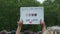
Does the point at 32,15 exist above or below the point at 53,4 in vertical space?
above

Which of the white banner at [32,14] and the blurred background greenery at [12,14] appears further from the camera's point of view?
the blurred background greenery at [12,14]

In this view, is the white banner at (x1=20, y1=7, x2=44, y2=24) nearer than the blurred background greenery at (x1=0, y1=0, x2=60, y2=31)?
Yes

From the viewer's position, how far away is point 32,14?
764 centimetres

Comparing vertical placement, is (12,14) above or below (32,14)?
below

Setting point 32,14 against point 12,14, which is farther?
point 12,14

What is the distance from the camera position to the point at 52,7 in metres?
56.1

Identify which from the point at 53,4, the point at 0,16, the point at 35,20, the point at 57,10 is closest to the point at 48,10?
the point at 57,10

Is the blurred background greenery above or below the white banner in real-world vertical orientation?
below

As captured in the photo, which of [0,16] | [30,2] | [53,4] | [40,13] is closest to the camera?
[40,13]

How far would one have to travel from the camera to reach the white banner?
7.43 metres

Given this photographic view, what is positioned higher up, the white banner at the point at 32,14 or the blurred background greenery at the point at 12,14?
the white banner at the point at 32,14

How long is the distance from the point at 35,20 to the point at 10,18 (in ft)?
135

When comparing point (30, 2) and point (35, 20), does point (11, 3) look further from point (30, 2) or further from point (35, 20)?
point (35, 20)

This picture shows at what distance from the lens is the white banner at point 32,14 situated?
24.4 ft
